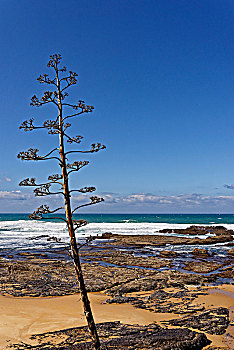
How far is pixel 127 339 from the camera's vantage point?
406 inches

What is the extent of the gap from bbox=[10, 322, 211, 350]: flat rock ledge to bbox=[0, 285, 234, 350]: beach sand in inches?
23.3

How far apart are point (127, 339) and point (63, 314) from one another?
205 inches

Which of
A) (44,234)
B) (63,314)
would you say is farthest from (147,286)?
(44,234)

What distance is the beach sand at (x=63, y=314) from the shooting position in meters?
11.6

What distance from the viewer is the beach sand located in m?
11.6

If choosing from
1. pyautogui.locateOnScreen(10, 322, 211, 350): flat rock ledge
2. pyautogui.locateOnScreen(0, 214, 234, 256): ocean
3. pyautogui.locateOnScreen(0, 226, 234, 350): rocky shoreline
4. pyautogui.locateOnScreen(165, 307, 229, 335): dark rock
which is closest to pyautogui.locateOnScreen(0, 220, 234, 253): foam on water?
pyautogui.locateOnScreen(0, 214, 234, 256): ocean

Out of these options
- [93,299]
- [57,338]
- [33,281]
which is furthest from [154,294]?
[33,281]

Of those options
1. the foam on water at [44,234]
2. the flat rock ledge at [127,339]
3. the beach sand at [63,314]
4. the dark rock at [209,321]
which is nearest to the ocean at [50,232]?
the foam on water at [44,234]

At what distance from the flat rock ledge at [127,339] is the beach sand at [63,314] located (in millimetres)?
593

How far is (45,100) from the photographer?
710cm

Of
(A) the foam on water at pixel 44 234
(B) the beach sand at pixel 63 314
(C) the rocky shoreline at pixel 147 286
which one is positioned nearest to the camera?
(C) the rocky shoreline at pixel 147 286

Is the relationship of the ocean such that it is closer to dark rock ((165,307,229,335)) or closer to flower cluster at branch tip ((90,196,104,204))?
flower cluster at branch tip ((90,196,104,204))

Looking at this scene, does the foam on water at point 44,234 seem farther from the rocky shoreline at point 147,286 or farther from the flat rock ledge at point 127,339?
the flat rock ledge at point 127,339

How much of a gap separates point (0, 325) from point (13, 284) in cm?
820
